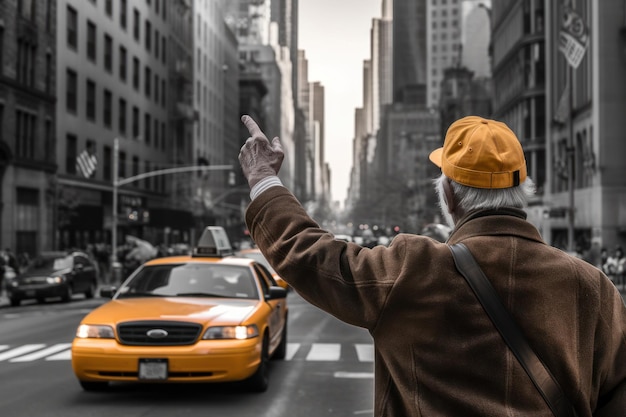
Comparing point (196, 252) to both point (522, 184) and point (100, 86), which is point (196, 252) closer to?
point (522, 184)

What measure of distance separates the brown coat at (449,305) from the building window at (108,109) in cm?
5104

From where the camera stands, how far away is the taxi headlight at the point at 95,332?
895 cm

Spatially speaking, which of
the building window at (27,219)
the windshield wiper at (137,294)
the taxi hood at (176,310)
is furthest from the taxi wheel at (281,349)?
A: the building window at (27,219)

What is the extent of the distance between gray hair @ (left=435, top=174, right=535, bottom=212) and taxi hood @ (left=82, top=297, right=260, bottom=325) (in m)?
6.72

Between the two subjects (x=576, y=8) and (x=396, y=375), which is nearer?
(x=396, y=375)

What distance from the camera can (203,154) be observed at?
3182 inches

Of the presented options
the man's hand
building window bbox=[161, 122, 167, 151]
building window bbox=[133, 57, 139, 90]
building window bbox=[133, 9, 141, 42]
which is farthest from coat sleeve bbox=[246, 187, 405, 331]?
building window bbox=[161, 122, 167, 151]

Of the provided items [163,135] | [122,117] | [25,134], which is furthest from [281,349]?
[163,135]

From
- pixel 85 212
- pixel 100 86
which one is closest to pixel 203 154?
pixel 100 86

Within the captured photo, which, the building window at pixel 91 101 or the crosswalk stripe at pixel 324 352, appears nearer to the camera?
the crosswalk stripe at pixel 324 352

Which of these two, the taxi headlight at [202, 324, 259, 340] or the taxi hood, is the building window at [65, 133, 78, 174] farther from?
the taxi headlight at [202, 324, 259, 340]

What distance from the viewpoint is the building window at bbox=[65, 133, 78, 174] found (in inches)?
1793

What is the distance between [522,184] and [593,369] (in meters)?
0.62

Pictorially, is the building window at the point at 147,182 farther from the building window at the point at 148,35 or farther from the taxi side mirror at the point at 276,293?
the taxi side mirror at the point at 276,293
